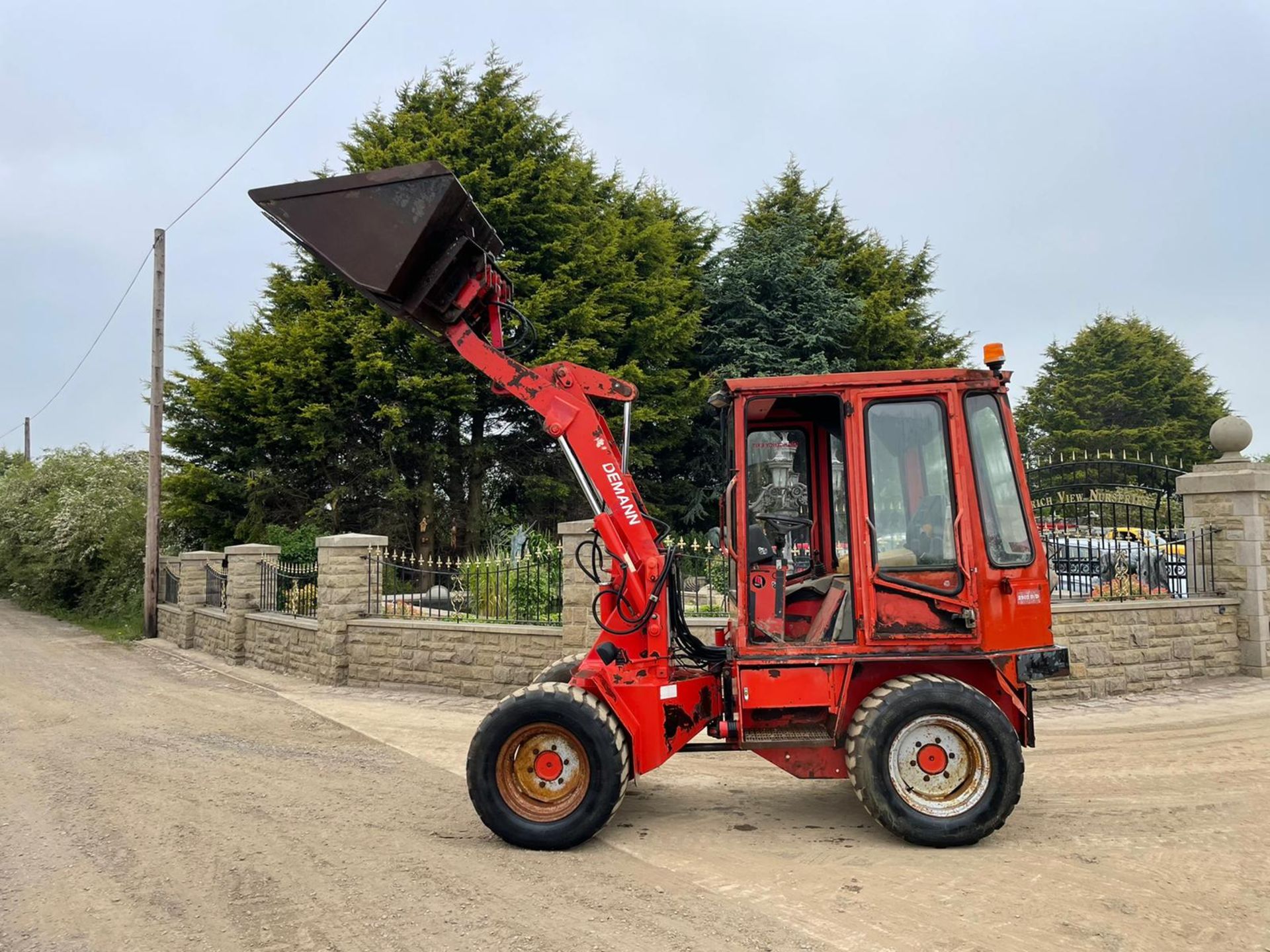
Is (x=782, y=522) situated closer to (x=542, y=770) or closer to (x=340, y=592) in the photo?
(x=542, y=770)

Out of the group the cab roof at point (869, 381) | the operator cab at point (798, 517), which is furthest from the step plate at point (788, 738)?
the cab roof at point (869, 381)

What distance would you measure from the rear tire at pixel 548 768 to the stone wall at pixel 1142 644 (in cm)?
628

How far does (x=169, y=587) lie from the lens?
18.2 metres

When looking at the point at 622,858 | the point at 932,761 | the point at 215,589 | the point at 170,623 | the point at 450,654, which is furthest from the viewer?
the point at 170,623

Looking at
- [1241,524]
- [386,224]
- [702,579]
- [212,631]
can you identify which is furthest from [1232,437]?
[212,631]

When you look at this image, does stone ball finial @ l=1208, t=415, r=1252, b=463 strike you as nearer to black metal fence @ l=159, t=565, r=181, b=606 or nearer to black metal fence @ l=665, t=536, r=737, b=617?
black metal fence @ l=665, t=536, r=737, b=617

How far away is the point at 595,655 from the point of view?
5227 mm

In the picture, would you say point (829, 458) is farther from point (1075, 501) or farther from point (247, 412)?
point (247, 412)

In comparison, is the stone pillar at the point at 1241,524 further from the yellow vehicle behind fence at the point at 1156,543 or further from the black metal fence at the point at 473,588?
the black metal fence at the point at 473,588

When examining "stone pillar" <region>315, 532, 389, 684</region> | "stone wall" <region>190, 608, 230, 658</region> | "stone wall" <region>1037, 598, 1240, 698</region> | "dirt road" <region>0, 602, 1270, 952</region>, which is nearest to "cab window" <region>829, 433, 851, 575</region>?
"dirt road" <region>0, 602, 1270, 952</region>

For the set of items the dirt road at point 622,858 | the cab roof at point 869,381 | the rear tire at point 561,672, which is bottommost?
the dirt road at point 622,858

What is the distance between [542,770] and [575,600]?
4194 millimetres

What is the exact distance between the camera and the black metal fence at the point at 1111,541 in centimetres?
988

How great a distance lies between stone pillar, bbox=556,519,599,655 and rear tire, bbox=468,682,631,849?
13.0 ft
